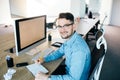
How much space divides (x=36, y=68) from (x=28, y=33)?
432mm

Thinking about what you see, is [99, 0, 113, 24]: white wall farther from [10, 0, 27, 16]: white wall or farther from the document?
the document

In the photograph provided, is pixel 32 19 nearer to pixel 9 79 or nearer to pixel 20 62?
pixel 20 62

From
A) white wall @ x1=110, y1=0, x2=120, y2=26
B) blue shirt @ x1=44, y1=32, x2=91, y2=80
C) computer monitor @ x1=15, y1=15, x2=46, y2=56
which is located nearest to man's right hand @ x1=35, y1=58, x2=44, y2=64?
computer monitor @ x1=15, y1=15, x2=46, y2=56

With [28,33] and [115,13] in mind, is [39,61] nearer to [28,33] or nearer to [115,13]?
[28,33]

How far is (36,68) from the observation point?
4.61 feet

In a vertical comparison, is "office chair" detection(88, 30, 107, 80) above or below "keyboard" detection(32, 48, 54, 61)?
above

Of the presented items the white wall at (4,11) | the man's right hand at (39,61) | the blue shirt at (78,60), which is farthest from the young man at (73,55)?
the white wall at (4,11)

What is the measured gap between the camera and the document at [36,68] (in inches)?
52.9

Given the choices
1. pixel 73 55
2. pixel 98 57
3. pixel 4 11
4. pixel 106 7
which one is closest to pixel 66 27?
pixel 73 55

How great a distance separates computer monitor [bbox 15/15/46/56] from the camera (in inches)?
56.5

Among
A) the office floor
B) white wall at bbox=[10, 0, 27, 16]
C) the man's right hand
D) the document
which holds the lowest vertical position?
the office floor

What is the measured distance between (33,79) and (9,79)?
7.8 inches

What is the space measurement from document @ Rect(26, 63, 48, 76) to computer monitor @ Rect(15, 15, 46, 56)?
0.21m

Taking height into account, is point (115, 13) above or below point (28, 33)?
above
